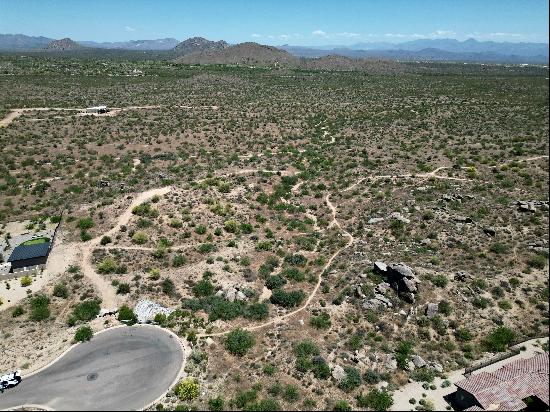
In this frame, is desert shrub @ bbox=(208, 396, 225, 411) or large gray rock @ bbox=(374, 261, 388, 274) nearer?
desert shrub @ bbox=(208, 396, 225, 411)

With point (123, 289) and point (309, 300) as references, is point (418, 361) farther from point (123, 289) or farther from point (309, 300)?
point (123, 289)

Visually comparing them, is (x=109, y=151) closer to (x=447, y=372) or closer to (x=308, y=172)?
(x=308, y=172)

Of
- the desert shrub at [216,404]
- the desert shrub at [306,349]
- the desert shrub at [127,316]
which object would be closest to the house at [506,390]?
the desert shrub at [306,349]

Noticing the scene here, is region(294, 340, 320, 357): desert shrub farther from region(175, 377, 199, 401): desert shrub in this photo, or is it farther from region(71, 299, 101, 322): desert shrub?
region(71, 299, 101, 322): desert shrub

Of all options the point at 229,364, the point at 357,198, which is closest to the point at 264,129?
the point at 357,198

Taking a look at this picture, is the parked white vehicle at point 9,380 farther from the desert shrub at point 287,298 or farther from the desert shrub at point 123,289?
Answer: the desert shrub at point 287,298

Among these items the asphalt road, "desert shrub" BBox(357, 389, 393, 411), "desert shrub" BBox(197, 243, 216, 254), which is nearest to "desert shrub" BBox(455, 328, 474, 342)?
"desert shrub" BBox(357, 389, 393, 411)
